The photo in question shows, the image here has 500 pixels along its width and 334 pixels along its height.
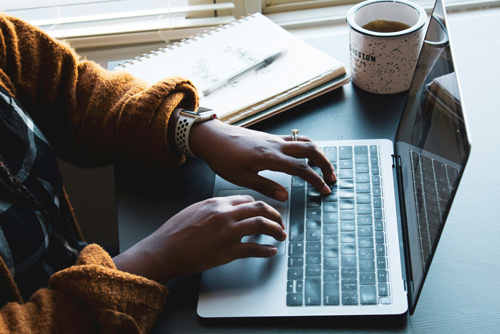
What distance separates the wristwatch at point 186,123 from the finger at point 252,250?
0.71ft

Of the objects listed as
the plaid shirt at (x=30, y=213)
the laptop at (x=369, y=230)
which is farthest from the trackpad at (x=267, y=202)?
the plaid shirt at (x=30, y=213)

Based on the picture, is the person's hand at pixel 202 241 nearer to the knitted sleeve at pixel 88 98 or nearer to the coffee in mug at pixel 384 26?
the knitted sleeve at pixel 88 98

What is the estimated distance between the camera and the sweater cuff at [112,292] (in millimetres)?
619

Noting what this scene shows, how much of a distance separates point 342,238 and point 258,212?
0.35ft

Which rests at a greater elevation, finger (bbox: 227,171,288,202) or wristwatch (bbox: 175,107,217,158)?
wristwatch (bbox: 175,107,217,158)

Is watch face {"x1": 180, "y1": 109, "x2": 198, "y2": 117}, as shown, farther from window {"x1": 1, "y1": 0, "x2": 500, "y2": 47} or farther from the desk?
window {"x1": 1, "y1": 0, "x2": 500, "y2": 47}

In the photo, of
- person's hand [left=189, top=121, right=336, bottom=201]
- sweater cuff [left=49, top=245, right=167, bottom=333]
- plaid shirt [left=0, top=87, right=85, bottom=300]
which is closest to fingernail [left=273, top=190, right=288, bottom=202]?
person's hand [left=189, top=121, right=336, bottom=201]

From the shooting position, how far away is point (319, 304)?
0.63 metres

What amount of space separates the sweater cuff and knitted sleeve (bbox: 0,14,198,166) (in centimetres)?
24

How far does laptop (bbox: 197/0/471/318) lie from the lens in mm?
598

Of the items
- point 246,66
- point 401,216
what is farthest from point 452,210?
point 246,66

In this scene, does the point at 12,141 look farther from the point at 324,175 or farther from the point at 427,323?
the point at 427,323

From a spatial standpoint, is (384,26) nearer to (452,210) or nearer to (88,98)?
(452,210)

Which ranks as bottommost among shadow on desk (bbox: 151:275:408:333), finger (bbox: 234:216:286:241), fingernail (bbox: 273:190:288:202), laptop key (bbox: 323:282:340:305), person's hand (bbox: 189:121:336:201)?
shadow on desk (bbox: 151:275:408:333)
